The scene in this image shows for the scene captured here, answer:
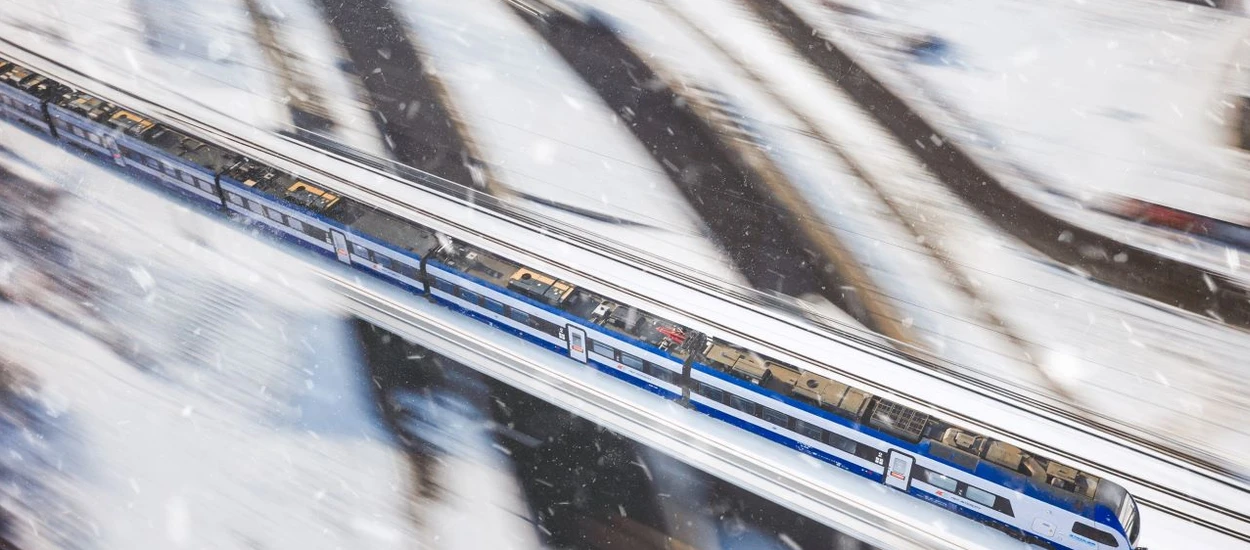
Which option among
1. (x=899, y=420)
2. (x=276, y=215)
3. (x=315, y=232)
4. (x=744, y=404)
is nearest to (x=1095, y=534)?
(x=899, y=420)

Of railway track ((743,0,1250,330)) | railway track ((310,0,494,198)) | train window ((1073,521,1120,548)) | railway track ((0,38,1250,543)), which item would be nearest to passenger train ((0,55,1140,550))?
train window ((1073,521,1120,548))

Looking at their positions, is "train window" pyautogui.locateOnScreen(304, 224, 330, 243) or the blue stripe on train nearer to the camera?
the blue stripe on train

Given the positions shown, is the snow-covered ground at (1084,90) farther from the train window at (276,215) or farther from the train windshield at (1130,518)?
the train window at (276,215)

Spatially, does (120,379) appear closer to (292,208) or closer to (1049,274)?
(292,208)

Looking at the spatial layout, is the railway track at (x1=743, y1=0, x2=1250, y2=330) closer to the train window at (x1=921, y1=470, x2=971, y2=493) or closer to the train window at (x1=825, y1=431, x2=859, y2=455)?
the train window at (x1=921, y1=470, x2=971, y2=493)

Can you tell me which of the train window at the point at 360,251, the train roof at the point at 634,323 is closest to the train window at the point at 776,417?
the train roof at the point at 634,323

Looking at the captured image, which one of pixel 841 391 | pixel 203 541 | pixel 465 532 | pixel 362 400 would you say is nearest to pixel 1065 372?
pixel 841 391
